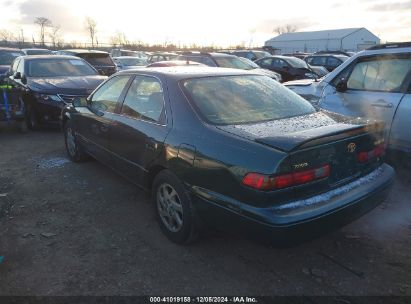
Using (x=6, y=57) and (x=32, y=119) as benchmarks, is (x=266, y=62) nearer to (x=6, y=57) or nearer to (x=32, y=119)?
(x=6, y=57)

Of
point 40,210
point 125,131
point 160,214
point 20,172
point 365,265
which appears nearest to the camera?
point 365,265

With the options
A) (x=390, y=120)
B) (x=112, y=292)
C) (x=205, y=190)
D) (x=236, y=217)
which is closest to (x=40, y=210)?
(x=112, y=292)

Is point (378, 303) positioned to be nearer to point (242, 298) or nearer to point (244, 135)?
point (242, 298)

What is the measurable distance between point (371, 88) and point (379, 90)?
0.13 m

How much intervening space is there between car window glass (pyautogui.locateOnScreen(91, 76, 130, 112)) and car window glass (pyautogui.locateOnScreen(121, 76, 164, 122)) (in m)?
0.27

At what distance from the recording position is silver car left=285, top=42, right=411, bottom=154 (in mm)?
4406

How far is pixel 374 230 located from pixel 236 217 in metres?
1.83

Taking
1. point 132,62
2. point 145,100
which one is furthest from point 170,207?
point 132,62

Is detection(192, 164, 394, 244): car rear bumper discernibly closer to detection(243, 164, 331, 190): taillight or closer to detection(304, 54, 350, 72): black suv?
detection(243, 164, 331, 190): taillight

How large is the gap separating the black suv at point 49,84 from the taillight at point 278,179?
20.5ft

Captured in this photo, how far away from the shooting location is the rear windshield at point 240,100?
3236 millimetres

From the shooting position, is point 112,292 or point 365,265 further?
point 365,265

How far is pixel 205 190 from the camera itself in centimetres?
290

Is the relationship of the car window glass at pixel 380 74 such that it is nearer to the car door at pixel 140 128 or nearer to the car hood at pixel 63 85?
the car door at pixel 140 128
